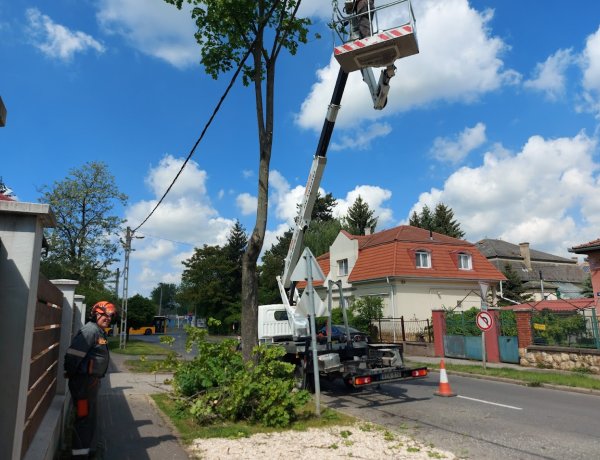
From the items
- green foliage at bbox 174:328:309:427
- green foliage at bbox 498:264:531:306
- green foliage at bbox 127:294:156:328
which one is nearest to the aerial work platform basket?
green foliage at bbox 174:328:309:427

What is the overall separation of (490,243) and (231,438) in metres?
58.0

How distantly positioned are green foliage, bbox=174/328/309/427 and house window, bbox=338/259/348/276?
89.2 ft

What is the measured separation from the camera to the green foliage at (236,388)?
7004 millimetres

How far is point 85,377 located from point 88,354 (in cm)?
24

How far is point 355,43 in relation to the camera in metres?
9.17

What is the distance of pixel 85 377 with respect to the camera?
199 inches

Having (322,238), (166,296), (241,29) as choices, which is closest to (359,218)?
(322,238)

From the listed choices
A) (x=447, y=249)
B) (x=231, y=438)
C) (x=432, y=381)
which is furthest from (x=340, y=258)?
(x=231, y=438)

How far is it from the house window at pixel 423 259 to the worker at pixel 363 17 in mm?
22343

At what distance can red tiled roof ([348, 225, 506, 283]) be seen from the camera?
95.8ft

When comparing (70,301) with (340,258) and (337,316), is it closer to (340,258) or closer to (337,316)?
(337,316)

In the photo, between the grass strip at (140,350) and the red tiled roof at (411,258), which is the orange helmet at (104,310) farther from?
the red tiled roof at (411,258)

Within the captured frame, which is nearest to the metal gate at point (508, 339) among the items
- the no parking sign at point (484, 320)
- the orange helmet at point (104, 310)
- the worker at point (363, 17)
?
the no parking sign at point (484, 320)

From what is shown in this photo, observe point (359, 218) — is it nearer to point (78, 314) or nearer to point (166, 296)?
point (78, 314)
